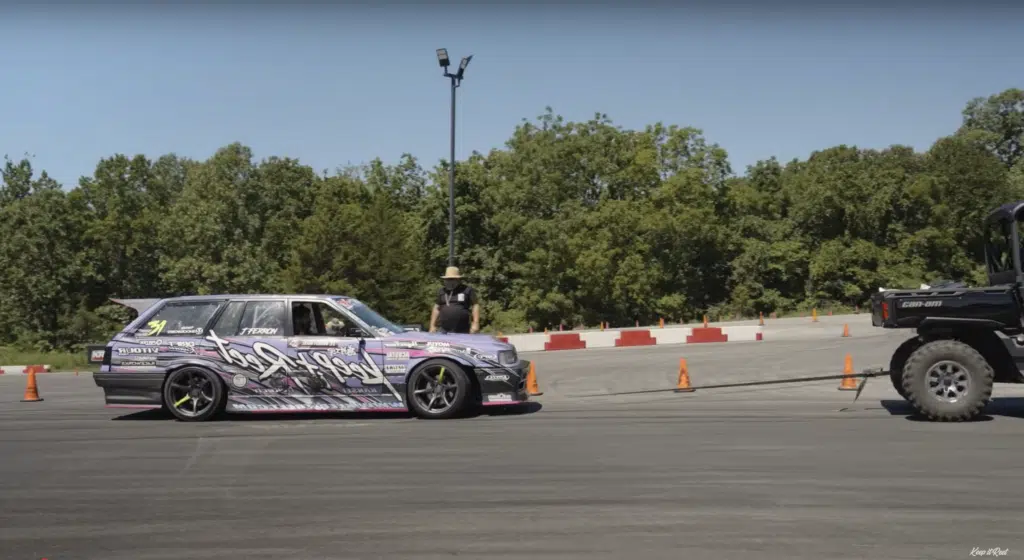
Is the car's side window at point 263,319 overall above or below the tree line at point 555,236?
below

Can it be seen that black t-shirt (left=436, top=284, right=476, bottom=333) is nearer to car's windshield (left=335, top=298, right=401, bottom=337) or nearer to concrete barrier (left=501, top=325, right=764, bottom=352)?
car's windshield (left=335, top=298, right=401, bottom=337)

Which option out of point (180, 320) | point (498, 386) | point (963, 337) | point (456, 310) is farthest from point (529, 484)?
point (963, 337)

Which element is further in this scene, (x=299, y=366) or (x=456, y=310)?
(x=456, y=310)

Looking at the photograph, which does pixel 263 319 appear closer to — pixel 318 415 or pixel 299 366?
pixel 299 366

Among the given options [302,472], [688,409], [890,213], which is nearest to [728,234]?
[890,213]

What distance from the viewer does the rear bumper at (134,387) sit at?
1106 cm

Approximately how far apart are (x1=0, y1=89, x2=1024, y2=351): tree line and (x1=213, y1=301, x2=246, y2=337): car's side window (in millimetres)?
40276

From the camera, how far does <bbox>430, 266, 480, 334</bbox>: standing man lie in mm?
12781

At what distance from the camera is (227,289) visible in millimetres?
62438

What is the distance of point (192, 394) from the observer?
11.1m

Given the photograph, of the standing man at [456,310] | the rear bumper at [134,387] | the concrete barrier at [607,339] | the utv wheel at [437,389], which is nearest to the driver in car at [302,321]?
the utv wheel at [437,389]

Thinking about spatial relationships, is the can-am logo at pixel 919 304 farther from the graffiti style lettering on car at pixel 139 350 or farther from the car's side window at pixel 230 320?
the graffiti style lettering on car at pixel 139 350

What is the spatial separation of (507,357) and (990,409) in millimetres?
6013

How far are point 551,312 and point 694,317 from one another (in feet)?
31.1
